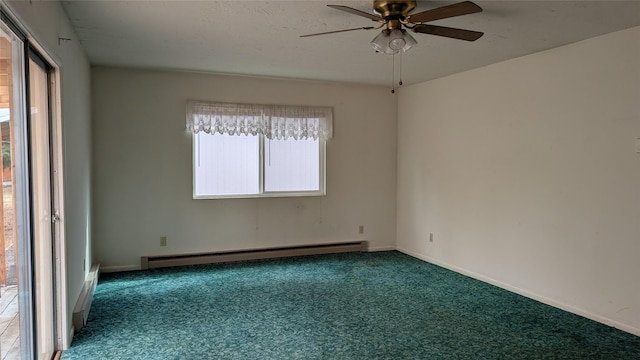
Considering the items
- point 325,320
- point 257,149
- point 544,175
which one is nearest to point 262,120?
point 257,149

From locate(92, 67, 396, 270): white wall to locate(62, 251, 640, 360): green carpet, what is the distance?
56 cm

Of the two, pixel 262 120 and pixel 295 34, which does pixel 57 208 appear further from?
pixel 262 120

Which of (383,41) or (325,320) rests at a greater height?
(383,41)

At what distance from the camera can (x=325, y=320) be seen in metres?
3.32

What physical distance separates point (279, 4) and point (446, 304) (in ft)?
9.28

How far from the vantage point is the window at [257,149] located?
5.06m

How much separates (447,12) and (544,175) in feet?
7.07

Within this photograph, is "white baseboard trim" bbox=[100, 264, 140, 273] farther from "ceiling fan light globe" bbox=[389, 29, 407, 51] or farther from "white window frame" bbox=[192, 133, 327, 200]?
"ceiling fan light globe" bbox=[389, 29, 407, 51]

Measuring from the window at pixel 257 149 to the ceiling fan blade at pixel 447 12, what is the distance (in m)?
2.99

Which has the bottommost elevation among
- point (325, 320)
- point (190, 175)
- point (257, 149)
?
point (325, 320)

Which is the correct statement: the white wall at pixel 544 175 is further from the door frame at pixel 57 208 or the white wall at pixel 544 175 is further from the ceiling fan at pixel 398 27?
the door frame at pixel 57 208

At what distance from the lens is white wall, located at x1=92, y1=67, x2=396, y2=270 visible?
4715mm

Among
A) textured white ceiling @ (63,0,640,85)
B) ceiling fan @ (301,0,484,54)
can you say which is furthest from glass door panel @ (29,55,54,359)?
ceiling fan @ (301,0,484,54)

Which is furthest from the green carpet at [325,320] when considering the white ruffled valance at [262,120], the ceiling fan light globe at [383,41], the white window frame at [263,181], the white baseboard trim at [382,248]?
the ceiling fan light globe at [383,41]
